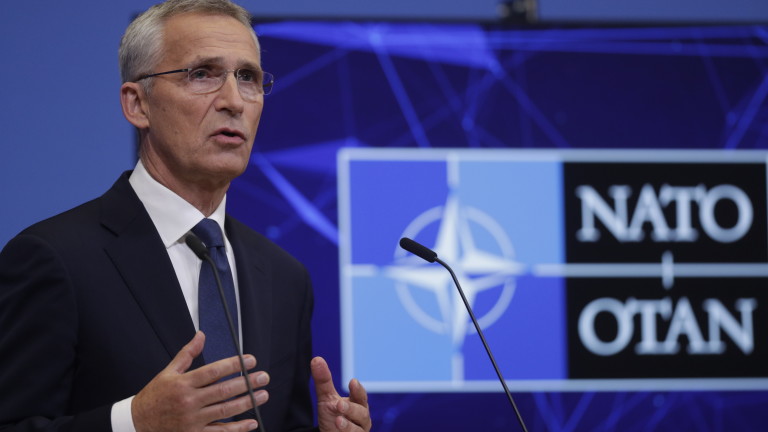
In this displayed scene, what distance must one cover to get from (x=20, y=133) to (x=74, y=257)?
172cm

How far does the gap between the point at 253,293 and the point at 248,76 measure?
1.47 ft

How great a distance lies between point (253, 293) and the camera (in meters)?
2.08

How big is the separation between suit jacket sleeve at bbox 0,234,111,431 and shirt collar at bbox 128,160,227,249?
9.8 inches

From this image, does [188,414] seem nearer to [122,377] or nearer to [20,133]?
[122,377]

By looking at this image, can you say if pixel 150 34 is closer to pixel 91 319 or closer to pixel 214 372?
pixel 91 319

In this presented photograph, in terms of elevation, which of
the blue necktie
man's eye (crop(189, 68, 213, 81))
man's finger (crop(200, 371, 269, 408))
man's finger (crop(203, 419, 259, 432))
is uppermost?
man's eye (crop(189, 68, 213, 81))

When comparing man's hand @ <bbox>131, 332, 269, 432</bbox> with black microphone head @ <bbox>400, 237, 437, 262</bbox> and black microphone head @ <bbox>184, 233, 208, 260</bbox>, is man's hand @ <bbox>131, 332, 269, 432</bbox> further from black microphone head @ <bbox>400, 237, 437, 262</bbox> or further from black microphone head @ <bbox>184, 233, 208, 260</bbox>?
black microphone head @ <bbox>400, 237, 437, 262</bbox>

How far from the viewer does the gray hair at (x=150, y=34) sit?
6.78ft

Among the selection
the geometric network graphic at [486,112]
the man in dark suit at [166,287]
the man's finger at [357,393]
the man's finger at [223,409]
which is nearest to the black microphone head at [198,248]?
the man in dark suit at [166,287]


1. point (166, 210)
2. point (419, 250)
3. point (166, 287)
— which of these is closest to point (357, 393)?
point (419, 250)

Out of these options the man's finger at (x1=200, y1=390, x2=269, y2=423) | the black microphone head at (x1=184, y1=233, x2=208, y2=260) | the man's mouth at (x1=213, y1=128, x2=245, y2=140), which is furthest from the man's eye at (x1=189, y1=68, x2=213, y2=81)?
the man's finger at (x1=200, y1=390, x2=269, y2=423)

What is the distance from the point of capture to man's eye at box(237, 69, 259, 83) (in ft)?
6.91

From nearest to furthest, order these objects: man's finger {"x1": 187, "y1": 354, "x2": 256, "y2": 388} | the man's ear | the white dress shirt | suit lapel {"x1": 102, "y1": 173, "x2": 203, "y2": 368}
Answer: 1. man's finger {"x1": 187, "y1": 354, "x2": 256, "y2": 388}
2. suit lapel {"x1": 102, "y1": 173, "x2": 203, "y2": 368}
3. the white dress shirt
4. the man's ear

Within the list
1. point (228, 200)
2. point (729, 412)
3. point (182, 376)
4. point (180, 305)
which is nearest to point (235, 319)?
point (180, 305)
